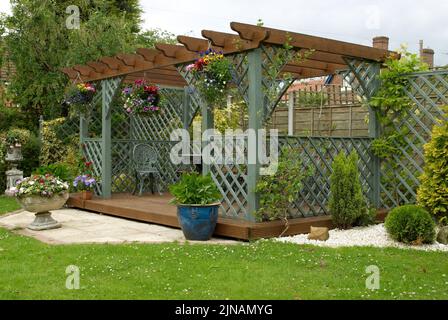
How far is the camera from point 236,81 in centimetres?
614

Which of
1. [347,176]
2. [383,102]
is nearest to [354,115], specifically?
[383,102]

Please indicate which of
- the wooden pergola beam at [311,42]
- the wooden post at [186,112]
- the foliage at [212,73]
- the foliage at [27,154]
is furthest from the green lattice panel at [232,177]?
the foliage at [27,154]

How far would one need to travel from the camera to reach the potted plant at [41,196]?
6469mm

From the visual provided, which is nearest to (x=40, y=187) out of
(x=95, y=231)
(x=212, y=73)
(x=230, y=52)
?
(x=95, y=231)

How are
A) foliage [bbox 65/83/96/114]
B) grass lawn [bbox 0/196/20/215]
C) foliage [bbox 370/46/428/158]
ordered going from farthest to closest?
foliage [bbox 65/83/96/114], grass lawn [bbox 0/196/20/215], foliage [bbox 370/46/428/158]

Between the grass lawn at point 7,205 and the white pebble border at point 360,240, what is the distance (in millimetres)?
4891

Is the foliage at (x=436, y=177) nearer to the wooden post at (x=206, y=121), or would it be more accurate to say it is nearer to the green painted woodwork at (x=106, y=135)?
the wooden post at (x=206, y=121)

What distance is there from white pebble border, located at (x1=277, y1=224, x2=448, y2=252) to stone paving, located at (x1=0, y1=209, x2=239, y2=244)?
2.67 ft

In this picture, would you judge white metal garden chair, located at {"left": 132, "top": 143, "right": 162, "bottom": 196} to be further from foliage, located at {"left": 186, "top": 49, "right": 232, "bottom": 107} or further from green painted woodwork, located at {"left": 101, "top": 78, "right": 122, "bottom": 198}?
foliage, located at {"left": 186, "top": 49, "right": 232, "bottom": 107}

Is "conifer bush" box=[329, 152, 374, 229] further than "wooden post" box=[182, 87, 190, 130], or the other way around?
"wooden post" box=[182, 87, 190, 130]

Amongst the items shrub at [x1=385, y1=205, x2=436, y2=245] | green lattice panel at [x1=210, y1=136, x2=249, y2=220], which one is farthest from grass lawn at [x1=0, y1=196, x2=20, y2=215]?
shrub at [x1=385, y1=205, x2=436, y2=245]

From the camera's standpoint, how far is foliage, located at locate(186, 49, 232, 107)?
5.82m

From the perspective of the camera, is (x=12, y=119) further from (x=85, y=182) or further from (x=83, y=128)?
(x=85, y=182)

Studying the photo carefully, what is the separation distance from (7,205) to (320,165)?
539 cm
